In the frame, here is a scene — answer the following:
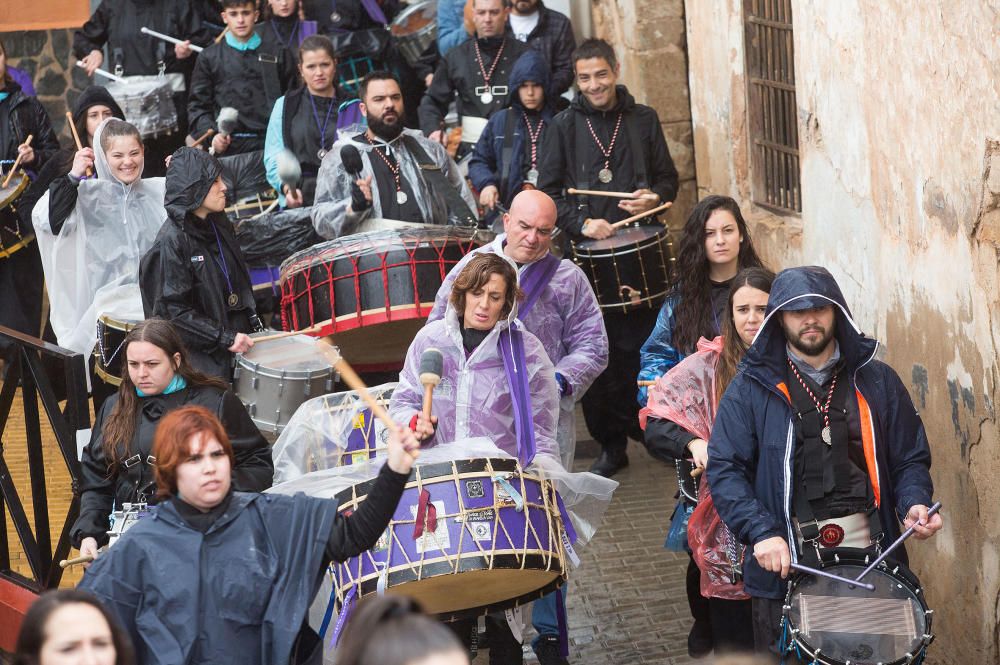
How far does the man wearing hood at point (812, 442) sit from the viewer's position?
4.61 m

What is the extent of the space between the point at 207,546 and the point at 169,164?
10.3 feet

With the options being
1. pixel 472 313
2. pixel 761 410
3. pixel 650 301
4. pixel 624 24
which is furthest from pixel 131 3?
pixel 761 410

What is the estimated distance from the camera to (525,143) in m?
8.42

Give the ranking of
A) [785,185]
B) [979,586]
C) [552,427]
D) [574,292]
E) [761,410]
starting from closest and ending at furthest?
[761,410], [979,586], [552,427], [574,292], [785,185]

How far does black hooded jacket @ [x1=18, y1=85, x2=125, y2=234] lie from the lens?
26.7 feet

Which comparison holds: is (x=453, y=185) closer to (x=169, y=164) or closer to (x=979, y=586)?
(x=169, y=164)

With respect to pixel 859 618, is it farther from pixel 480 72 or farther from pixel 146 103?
pixel 146 103

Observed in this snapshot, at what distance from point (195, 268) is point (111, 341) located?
0.79 metres

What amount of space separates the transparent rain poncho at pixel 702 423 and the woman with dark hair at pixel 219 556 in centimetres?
162

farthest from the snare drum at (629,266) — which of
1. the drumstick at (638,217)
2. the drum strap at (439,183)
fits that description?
the drum strap at (439,183)

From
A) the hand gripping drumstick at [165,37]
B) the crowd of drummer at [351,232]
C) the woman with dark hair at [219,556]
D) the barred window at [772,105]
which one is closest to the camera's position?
the woman with dark hair at [219,556]

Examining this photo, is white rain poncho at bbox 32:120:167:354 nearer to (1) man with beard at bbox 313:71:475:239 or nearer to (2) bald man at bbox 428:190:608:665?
(1) man with beard at bbox 313:71:475:239

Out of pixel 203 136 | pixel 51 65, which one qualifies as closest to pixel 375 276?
pixel 203 136

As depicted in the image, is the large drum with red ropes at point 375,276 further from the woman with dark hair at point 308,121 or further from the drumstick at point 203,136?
the drumstick at point 203,136
